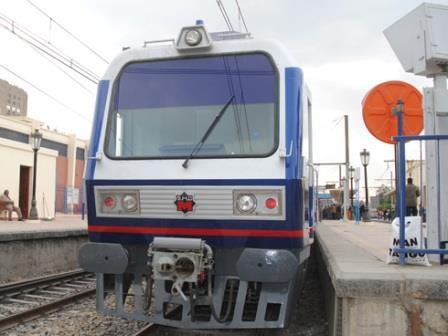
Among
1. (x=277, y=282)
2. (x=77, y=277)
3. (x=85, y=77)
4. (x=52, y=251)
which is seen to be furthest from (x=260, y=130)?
(x=85, y=77)

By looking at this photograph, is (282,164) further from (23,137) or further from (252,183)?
(23,137)

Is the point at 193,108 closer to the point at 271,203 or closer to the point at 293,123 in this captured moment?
the point at 293,123

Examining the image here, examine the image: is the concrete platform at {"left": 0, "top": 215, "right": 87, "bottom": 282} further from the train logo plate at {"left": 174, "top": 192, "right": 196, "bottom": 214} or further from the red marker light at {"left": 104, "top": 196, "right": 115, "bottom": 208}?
the train logo plate at {"left": 174, "top": 192, "right": 196, "bottom": 214}

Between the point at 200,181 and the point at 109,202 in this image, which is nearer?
the point at 200,181

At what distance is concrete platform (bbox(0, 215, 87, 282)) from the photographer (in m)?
9.66

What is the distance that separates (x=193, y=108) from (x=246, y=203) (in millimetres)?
1119

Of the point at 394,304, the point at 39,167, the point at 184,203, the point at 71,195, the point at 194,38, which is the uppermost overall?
the point at 39,167

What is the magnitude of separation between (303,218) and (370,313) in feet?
3.74

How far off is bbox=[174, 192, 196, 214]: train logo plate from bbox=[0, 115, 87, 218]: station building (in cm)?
2342

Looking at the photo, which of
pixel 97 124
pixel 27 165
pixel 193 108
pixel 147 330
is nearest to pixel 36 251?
pixel 147 330

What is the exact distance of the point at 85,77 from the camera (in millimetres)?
13727

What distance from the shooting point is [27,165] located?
28.1 metres

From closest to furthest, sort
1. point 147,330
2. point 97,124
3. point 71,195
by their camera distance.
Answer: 1. point 97,124
2. point 147,330
3. point 71,195

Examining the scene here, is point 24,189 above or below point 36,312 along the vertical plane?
above
